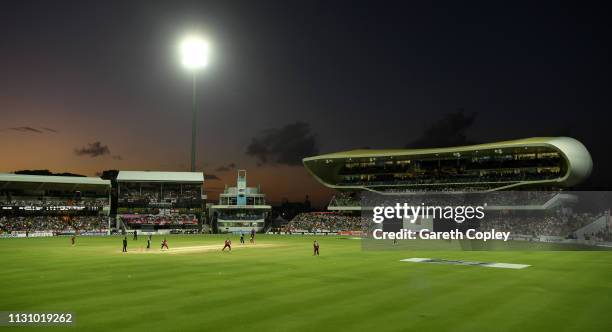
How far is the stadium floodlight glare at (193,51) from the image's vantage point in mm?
73562

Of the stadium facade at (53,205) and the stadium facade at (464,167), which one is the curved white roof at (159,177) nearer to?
the stadium facade at (53,205)

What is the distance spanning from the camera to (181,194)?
360 ft

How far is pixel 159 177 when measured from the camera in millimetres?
105938

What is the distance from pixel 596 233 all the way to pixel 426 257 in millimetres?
29207

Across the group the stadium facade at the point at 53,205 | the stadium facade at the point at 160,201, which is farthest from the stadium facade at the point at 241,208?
the stadium facade at the point at 53,205

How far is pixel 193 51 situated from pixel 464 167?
169 ft

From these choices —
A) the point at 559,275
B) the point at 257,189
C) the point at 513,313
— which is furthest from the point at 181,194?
the point at 513,313

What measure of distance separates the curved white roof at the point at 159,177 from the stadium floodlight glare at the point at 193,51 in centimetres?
3423

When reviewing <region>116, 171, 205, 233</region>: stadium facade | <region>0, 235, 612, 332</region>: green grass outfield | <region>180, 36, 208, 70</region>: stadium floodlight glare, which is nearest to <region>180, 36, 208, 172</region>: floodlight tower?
<region>180, 36, 208, 70</region>: stadium floodlight glare

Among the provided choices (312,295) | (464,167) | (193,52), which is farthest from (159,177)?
(312,295)

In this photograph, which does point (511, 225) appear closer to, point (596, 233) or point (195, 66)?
point (596, 233)

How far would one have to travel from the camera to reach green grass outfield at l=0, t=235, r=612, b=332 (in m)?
15.4

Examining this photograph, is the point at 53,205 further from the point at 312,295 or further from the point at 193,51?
the point at 312,295

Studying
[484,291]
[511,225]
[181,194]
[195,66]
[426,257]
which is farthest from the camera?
[181,194]
